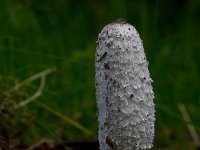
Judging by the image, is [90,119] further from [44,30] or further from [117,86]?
[117,86]

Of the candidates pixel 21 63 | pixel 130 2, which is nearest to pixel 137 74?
pixel 21 63

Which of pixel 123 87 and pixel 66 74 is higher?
pixel 66 74

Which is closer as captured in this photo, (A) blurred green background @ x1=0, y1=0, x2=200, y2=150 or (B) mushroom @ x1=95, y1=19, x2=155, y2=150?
(B) mushroom @ x1=95, y1=19, x2=155, y2=150

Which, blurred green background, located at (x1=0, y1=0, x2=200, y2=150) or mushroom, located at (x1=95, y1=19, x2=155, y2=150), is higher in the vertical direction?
blurred green background, located at (x1=0, y1=0, x2=200, y2=150)

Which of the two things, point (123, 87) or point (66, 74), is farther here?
point (66, 74)

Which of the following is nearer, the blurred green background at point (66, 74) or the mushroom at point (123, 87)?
the mushroom at point (123, 87)
